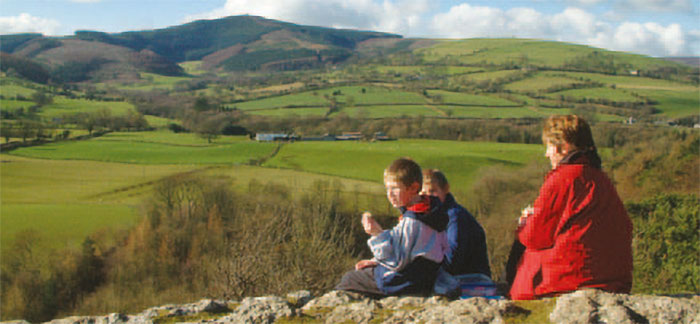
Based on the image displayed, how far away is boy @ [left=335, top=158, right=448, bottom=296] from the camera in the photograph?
4137 millimetres

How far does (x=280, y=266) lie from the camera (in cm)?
1886

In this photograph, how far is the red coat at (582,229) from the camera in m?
3.63

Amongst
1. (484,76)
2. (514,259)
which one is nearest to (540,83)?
(484,76)

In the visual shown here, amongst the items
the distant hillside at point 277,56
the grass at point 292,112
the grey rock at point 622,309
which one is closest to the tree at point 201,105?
the grass at point 292,112

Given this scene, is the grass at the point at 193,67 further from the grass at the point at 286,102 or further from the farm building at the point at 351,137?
the farm building at the point at 351,137

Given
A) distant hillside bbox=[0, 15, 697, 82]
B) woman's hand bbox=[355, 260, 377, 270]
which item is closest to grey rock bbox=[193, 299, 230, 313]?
woman's hand bbox=[355, 260, 377, 270]

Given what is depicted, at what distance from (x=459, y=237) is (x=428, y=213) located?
2.64 feet

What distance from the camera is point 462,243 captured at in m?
4.86

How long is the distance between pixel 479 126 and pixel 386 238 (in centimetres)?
5547

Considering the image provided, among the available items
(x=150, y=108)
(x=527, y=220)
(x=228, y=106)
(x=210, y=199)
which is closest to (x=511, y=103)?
(x=228, y=106)

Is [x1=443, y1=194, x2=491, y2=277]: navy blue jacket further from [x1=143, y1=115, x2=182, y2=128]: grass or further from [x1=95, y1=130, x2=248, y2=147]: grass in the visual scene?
[x1=143, y1=115, x2=182, y2=128]: grass

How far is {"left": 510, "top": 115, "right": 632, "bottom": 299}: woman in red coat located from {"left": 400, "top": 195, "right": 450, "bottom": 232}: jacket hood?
2.28 ft

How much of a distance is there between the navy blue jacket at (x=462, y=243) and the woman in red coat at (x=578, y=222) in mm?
1038

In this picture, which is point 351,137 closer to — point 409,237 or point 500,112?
point 500,112
